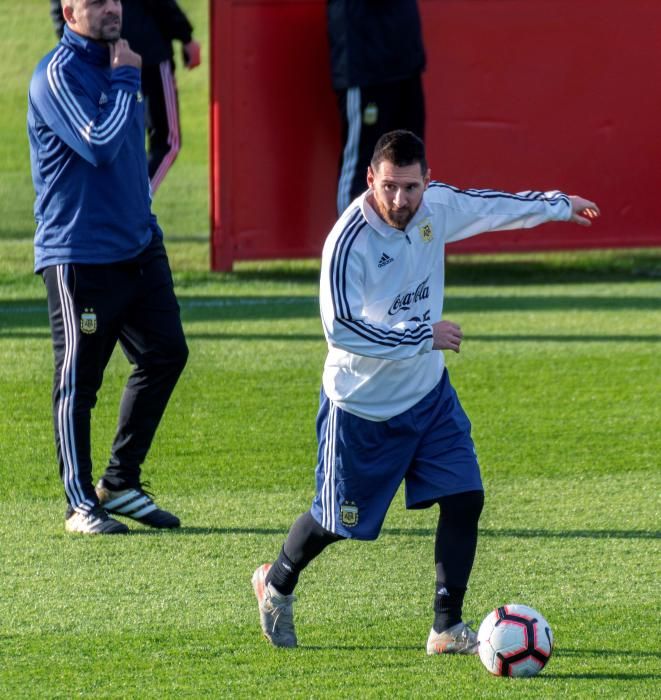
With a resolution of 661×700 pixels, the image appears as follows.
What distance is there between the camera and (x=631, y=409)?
26.3 ft

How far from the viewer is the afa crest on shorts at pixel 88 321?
6.03 m

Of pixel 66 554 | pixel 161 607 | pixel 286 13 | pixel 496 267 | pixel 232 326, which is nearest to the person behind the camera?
pixel 161 607

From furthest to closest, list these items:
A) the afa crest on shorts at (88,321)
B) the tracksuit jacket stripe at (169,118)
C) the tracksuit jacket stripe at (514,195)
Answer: the tracksuit jacket stripe at (169,118) < the afa crest on shorts at (88,321) < the tracksuit jacket stripe at (514,195)

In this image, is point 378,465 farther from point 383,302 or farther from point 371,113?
point 371,113

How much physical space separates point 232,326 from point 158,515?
152 inches

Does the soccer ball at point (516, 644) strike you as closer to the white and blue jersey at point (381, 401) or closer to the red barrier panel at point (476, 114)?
the white and blue jersey at point (381, 401)

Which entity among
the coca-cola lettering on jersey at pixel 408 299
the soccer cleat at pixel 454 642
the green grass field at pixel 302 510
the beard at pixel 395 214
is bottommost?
the green grass field at pixel 302 510

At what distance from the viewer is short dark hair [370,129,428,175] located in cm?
469

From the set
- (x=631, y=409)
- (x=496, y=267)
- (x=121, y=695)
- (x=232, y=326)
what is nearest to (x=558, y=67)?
(x=496, y=267)

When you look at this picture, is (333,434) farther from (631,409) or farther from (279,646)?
(631,409)

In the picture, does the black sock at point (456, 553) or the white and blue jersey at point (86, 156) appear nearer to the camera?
the black sock at point (456, 553)

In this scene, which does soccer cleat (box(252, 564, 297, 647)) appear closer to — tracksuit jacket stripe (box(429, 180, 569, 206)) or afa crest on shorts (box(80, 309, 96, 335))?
tracksuit jacket stripe (box(429, 180, 569, 206))

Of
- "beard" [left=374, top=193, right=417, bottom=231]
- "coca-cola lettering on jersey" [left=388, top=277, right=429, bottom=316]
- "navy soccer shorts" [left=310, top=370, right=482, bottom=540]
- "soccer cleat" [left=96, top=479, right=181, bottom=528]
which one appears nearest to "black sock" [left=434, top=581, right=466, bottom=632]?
"navy soccer shorts" [left=310, top=370, right=482, bottom=540]

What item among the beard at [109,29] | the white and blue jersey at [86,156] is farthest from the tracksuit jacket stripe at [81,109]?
the beard at [109,29]
